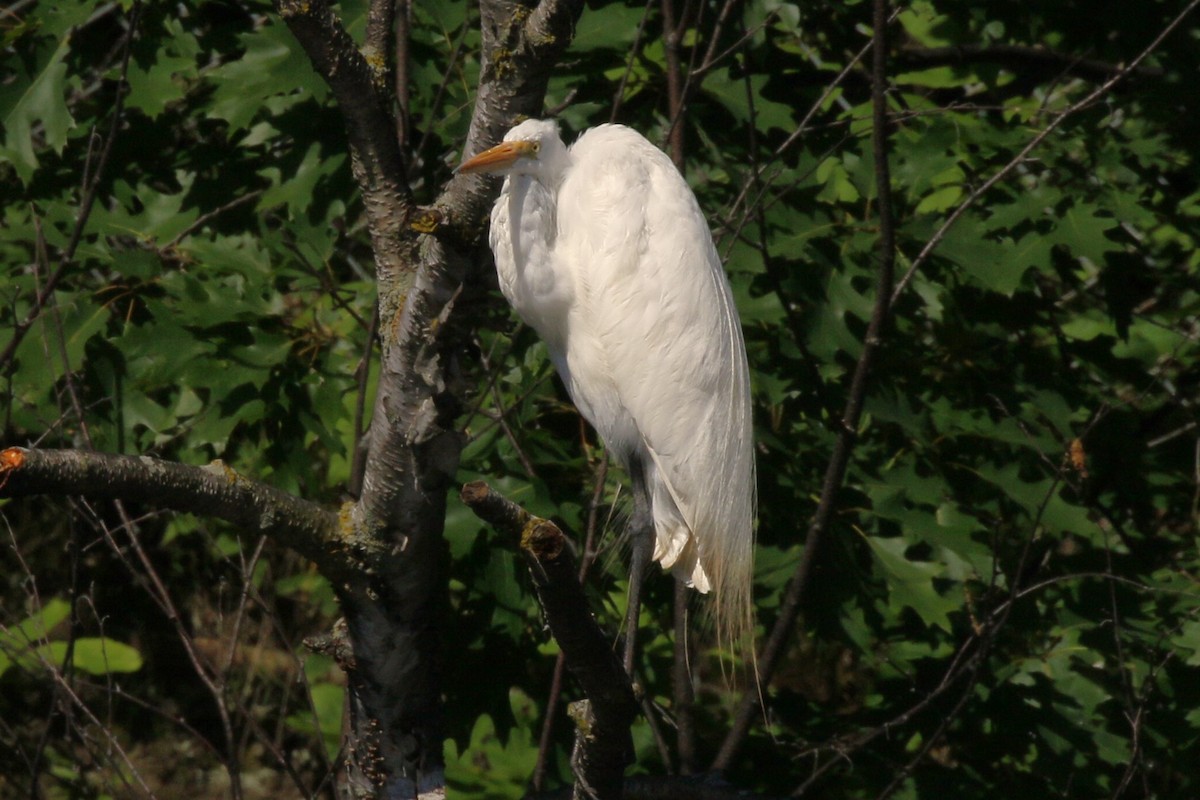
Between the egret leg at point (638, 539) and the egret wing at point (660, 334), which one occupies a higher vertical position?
the egret wing at point (660, 334)

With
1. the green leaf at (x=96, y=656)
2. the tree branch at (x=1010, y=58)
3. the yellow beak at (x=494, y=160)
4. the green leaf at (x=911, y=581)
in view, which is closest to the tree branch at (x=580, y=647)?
the yellow beak at (x=494, y=160)

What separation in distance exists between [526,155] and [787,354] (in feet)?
2.43

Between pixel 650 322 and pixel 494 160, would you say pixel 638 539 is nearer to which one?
pixel 650 322

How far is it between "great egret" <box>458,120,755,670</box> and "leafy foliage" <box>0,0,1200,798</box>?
12cm

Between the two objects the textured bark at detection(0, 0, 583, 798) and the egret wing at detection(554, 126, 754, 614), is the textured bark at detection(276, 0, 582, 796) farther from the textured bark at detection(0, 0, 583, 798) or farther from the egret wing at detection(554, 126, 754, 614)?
the egret wing at detection(554, 126, 754, 614)

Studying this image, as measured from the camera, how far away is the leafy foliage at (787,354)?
7.74ft

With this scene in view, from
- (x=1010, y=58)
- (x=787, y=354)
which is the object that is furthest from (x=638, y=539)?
(x=1010, y=58)

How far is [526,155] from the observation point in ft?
6.75

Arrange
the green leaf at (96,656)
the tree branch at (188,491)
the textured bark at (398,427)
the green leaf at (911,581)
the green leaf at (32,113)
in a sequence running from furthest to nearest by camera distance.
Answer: the green leaf at (96,656) < the green leaf at (32,113) < the green leaf at (911,581) < the textured bark at (398,427) < the tree branch at (188,491)

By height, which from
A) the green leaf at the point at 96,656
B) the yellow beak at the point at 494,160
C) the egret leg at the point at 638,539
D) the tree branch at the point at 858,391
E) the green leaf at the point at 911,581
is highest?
the yellow beak at the point at 494,160

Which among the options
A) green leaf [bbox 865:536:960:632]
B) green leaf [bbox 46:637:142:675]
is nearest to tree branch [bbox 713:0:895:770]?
green leaf [bbox 865:536:960:632]

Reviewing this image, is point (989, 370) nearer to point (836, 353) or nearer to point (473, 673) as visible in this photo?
point (836, 353)

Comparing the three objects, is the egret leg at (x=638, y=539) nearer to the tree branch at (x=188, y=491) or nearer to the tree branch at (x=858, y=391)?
the tree branch at (x=858, y=391)

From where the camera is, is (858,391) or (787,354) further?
(787,354)
